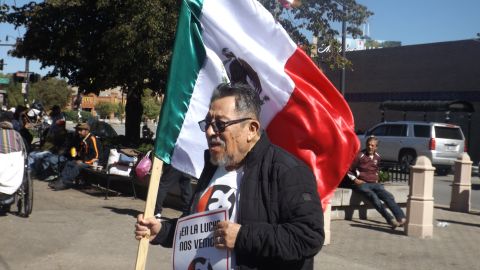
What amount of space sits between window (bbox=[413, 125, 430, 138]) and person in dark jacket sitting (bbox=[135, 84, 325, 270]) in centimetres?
2143

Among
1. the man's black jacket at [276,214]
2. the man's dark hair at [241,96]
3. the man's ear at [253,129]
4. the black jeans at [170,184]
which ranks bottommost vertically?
the black jeans at [170,184]

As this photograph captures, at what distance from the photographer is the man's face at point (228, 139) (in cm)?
299

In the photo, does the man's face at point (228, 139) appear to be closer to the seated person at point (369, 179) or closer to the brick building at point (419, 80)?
the seated person at point (369, 179)

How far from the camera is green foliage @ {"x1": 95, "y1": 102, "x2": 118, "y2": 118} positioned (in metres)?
103

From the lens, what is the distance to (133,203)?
12.1 m

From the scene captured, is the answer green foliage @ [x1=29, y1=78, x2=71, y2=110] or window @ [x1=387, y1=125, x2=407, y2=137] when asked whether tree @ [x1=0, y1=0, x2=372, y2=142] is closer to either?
window @ [x1=387, y1=125, x2=407, y2=137]

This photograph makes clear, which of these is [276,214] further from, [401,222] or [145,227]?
[401,222]

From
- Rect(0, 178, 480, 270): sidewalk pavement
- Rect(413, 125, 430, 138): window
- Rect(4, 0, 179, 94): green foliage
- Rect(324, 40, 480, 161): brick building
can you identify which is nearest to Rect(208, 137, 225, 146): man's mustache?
Rect(0, 178, 480, 270): sidewalk pavement

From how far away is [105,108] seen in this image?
103 meters

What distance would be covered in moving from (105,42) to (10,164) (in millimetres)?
7510

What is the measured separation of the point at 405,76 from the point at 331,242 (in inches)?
1089

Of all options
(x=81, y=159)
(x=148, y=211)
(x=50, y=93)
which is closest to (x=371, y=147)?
(x=81, y=159)

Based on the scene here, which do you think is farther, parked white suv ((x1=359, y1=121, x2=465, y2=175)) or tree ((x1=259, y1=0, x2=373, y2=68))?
parked white suv ((x1=359, y1=121, x2=465, y2=175))

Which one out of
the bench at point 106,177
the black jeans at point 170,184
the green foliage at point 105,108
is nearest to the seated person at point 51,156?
the bench at point 106,177
